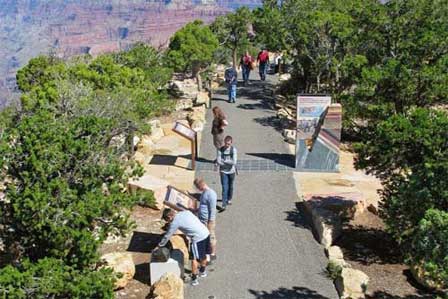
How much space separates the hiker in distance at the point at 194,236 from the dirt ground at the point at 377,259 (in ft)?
8.58

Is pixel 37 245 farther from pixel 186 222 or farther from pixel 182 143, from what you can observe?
pixel 182 143

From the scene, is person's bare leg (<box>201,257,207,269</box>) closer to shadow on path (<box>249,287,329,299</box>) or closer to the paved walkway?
the paved walkway

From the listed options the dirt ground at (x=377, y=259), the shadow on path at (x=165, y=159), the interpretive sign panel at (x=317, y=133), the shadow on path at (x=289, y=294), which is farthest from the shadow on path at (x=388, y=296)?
the shadow on path at (x=165, y=159)

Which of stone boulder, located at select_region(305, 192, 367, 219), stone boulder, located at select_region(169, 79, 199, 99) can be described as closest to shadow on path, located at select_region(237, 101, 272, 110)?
stone boulder, located at select_region(169, 79, 199, 99)

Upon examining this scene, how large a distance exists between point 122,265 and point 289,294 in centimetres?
262

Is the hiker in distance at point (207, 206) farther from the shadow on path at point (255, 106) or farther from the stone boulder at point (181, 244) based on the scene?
the shadow on path at point (255, 106)

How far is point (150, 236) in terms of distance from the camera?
11.6 m

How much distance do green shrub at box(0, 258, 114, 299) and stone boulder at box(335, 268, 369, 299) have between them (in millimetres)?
3685

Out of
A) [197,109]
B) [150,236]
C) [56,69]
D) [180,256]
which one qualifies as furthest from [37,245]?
[197,109]

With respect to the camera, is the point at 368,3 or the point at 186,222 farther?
the point at 368,3

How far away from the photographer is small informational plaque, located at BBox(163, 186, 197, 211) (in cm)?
1007

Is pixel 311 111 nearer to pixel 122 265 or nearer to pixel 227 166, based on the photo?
pixel 227 166

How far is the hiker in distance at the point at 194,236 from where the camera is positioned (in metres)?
9.28

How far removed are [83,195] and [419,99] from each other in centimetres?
923
